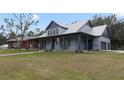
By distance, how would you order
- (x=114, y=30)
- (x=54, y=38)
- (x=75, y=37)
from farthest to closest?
1. (x=114, y=30)
2. (x=54, y=38)
3. (x=75, y=37)

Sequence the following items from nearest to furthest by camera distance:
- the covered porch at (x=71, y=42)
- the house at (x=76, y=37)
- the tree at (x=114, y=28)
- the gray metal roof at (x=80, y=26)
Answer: the covered porch at (x=71, y=42), the house at (x=76, y=37), the gray metal roof at (x=80, y=26), the tree at (x=114, y=28)

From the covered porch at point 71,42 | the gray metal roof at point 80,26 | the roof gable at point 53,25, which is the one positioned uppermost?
the roof gable at point 53,25

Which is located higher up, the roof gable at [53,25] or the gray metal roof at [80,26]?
the roof gable at [53,25]

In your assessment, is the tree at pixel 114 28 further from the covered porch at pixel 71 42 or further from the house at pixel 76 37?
the covered porch at pixel 71 42

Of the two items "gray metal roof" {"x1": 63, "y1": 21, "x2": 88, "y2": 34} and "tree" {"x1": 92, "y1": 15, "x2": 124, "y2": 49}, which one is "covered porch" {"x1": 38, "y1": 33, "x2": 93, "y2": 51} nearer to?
"gray metal roof" {"x1": 63, "y1": 21, "x2": 88, "y2": 34}

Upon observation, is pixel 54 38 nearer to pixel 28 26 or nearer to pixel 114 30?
pixel 28 26

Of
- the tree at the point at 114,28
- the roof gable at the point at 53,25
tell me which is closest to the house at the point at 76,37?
the roof gable at the point at 53,25

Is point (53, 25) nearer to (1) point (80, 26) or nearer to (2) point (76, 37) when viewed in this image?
→ (1) point (80, 26)

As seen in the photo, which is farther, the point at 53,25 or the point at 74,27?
the point at 53,25

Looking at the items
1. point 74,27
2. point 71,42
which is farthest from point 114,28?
point 71,42

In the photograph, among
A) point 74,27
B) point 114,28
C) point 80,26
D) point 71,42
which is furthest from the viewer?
point 114,28
